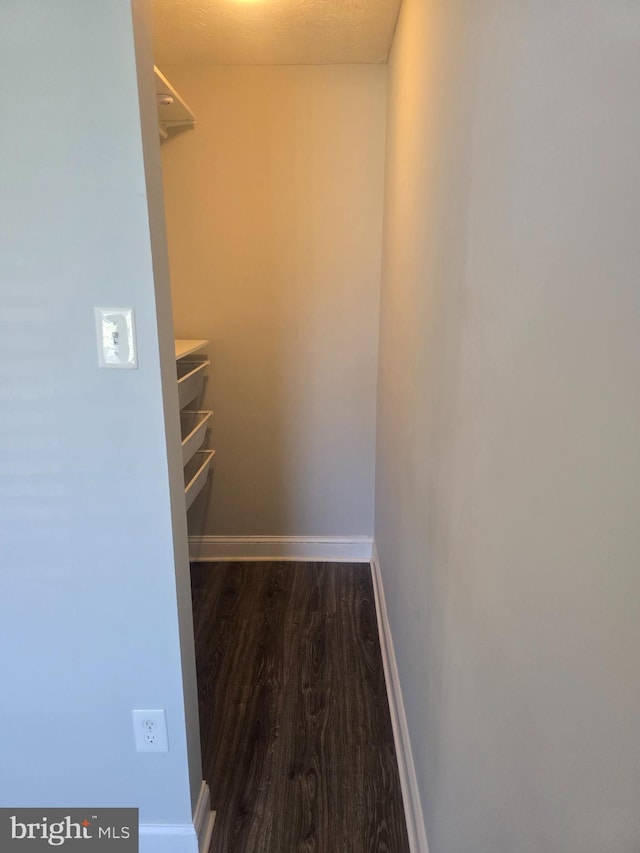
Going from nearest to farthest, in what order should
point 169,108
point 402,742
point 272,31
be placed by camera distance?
1. point 402,742
2. point 272,31
3. point 169,108

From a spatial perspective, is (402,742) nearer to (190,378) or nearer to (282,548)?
(282,548)

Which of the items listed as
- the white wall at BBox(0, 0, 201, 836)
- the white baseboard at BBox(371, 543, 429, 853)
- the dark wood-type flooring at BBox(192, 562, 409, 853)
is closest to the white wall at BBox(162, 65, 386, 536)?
the dark wood-type flooring at BBox(192, 562, 409, 853)

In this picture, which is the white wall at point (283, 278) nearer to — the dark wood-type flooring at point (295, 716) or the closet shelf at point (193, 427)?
the closet shelf at point (193, 427)

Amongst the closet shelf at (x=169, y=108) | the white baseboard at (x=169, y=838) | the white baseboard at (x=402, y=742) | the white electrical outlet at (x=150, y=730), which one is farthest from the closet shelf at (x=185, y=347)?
the white baseboard at (x=169, y=838)

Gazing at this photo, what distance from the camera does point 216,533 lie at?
2.72 metres

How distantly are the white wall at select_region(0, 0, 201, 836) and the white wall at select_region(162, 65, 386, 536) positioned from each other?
4.54 ft

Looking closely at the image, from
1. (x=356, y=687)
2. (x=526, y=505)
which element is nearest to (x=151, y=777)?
(x=356, y=687)

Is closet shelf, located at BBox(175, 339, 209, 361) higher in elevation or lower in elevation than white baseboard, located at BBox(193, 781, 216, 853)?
higher

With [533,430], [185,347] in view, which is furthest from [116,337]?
[185,347]

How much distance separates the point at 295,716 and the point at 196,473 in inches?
42.3

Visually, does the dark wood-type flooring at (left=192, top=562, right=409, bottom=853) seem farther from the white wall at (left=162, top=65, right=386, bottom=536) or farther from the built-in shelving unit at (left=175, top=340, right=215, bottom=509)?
the built-in shelving unit at (left=175, top=340, right=215, bottom=509)

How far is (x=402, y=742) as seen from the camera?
4.99 ft

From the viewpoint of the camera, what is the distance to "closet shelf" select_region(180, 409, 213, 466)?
6.72 feet

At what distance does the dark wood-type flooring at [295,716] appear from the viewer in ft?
4.50
